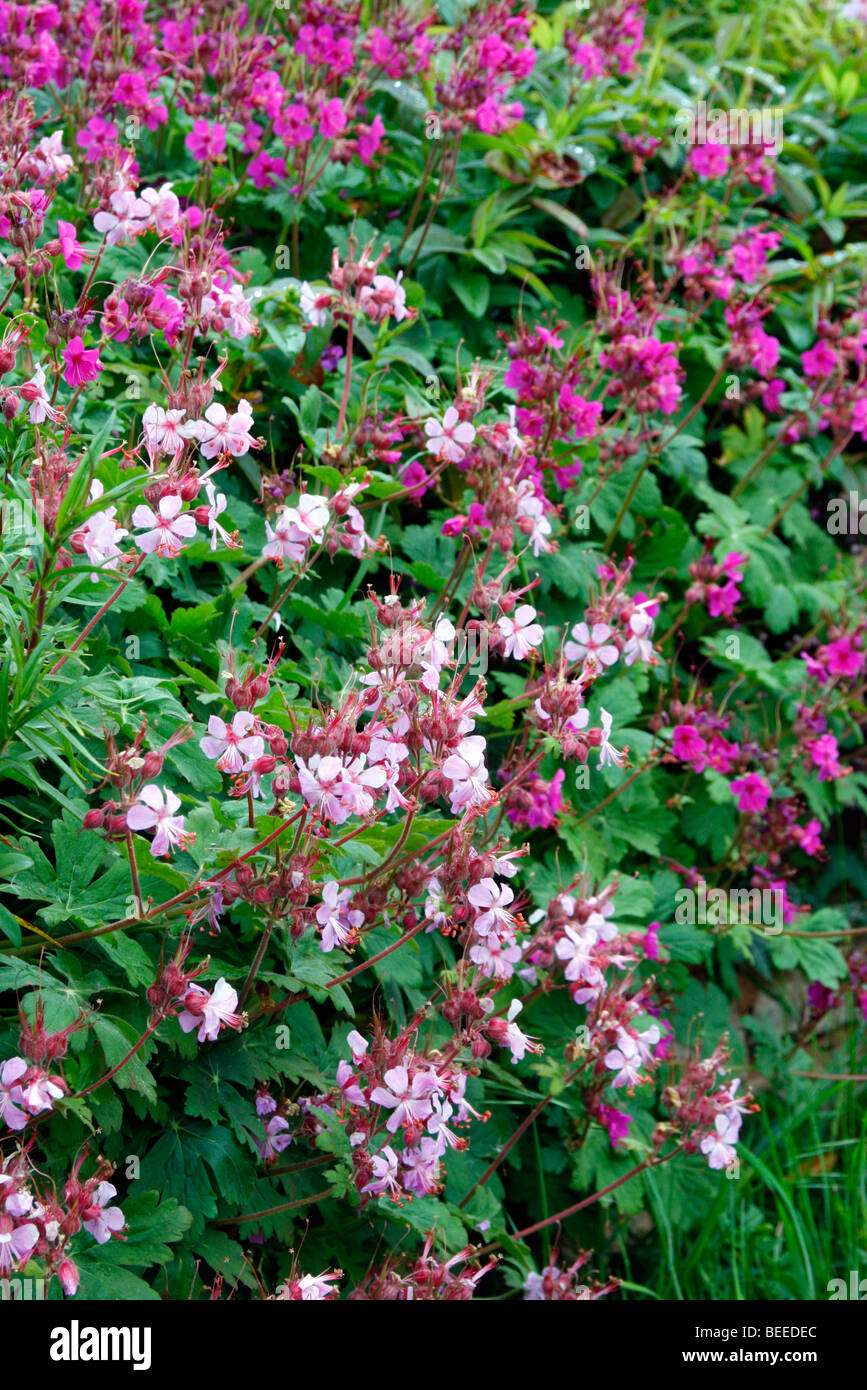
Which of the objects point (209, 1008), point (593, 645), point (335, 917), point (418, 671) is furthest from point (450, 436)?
point (209, 1008)

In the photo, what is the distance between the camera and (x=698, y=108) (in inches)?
163

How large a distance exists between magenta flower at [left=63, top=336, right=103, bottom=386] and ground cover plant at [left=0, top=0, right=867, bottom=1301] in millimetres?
18

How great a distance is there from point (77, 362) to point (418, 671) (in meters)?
1.00

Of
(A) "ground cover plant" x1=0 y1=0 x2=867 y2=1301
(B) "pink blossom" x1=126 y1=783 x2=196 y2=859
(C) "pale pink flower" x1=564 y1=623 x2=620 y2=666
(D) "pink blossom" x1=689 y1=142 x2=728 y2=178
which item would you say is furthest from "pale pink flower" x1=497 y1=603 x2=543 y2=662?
(D) "pink blossom" x1=689 y1=142 x2=728 y2=178

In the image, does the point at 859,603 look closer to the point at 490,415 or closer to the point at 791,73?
the point at 490,415

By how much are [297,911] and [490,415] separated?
164 centimetres

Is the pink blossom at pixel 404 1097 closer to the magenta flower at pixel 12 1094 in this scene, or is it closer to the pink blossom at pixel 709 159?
the magenta flower at pixel 12 1094

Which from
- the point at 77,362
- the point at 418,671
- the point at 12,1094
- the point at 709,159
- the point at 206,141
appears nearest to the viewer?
the point at 12,1094

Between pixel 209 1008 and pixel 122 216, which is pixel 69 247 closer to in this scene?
pixel 122 216

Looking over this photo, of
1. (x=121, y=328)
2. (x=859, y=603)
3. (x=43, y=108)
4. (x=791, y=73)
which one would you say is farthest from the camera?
(x=791, y=73)

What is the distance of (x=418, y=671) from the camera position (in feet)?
5.77

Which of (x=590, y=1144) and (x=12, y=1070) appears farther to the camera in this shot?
(x=590, y=1144)

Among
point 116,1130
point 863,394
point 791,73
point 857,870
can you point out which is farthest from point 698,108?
point 116,1130

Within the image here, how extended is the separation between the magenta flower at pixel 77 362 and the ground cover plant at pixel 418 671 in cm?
2
